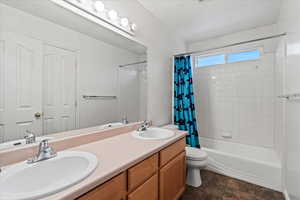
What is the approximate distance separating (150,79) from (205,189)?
1648mm

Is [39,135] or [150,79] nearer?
[39,135]

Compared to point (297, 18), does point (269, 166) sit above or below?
below

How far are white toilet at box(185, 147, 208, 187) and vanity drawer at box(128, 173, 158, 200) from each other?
83 cm

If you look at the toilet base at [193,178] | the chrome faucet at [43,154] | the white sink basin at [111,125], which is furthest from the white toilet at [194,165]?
the chrome faucet at [43,154]

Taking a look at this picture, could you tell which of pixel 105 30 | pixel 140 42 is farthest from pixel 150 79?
pixel 105 30

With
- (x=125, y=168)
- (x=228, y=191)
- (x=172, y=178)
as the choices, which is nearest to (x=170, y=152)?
(x=172, y=178)

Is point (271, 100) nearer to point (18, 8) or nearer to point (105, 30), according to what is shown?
point (105, 30)

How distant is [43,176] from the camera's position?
31.5 inches

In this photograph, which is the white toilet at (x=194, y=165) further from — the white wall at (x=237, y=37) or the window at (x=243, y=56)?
the white wall at (x=237, y=37)

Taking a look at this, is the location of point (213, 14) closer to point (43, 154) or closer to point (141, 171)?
point (141, 171)

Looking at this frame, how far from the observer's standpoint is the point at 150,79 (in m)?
2.08

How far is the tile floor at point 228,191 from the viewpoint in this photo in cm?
165

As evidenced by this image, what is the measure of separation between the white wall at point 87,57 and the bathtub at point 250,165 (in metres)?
1.73

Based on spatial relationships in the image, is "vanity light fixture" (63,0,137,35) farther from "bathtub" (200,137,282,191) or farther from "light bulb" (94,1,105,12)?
"bathtub" (200,137,282,191)
